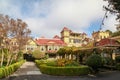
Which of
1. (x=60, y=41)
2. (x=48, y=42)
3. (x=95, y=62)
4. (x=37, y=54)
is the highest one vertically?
(x=60, y=41)

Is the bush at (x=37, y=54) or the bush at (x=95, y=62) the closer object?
the bush at (x=95, y=62)

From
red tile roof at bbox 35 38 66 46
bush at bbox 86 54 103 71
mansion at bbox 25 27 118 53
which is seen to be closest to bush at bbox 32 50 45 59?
mansion at bbox 25 27 118 53

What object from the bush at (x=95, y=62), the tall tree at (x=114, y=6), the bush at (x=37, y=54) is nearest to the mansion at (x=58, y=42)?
the bush at (x=37, y=54)

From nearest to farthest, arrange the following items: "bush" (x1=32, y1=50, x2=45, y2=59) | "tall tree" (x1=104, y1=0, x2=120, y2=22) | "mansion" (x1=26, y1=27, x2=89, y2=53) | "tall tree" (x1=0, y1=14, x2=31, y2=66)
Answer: "tall tree" (x1=104, y1=0, x2=120, y2=22) < "tall tree" (x1=0, y1=14, x2=31, y2=66) < "bush" (x1=32, y1=50, x2=45, y2=59) < "mansion" (x1=26, y1=27, x2=89, y2=53)

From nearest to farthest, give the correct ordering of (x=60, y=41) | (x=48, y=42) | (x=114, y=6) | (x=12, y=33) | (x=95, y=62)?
(x=114, y=6) → (x=95, y=62) → (x=12, y=33) → (x=48, y=42) → (x=60, y=41)

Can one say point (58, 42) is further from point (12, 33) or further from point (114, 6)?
point (114, 6)

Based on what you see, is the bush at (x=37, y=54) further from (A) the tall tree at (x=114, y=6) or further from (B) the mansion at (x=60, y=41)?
(A) the tall tree at (x=114, y=6)

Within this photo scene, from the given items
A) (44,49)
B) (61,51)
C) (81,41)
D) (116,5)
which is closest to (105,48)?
(61,51)

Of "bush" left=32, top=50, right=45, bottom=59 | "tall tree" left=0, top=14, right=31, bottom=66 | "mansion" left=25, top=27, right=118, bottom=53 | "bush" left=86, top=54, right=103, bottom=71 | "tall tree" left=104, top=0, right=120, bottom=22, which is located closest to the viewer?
"tall tree" left=104, top=0, right=120, bottom=22

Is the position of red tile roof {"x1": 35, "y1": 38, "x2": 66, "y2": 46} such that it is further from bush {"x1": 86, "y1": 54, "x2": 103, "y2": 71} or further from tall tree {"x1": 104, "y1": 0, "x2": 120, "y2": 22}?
tall tree {"x1": 104, "y1": 0, "x2": 120, "y2": 22}

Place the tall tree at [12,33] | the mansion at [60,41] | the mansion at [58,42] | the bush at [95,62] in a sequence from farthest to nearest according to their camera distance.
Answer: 1. the mansion at [58,42]
2. the mansion at [60,41]
3. the tall tree at [12,33]
4. the bush at [95,62]

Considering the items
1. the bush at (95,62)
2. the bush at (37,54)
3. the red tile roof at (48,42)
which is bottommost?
the bush at (95,62)

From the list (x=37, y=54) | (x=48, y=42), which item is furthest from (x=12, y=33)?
(x=48, y=42)

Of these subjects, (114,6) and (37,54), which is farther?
(37,54)
